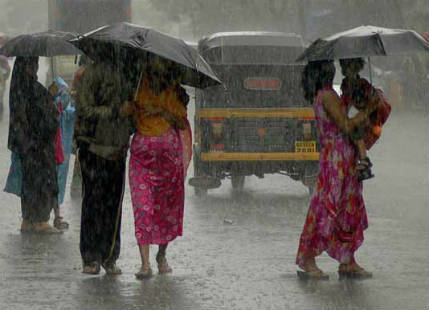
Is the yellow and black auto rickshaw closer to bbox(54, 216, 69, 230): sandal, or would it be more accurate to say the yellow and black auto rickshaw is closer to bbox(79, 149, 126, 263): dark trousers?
bbox(54, 216, 69, 230): sandal

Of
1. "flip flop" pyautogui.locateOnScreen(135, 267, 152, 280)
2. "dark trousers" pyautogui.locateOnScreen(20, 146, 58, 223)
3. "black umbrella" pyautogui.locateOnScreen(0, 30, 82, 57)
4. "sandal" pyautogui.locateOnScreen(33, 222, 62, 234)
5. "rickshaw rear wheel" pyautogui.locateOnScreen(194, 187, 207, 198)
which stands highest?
"black umbrella" pyautogui.locateOnScreen(0, 30, 82, 57)

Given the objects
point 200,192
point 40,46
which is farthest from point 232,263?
point 200,192

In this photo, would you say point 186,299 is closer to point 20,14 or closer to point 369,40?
point 369,40

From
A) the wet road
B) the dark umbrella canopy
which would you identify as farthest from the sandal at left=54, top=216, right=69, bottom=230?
the dark umbrella canopy

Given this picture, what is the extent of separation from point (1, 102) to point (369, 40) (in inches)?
847

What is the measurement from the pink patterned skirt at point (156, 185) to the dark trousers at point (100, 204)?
137 millimetres

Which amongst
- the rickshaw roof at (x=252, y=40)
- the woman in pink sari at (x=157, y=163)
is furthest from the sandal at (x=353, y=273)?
the rickshaw roof at (x=252, y=40)

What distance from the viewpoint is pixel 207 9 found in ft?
159

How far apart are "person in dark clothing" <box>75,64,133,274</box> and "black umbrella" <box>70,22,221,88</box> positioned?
16 cm

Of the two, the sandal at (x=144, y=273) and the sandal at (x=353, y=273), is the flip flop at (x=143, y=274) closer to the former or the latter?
the sandal at (x=144, y=273)

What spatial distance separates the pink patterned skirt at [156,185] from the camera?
8.47 meters

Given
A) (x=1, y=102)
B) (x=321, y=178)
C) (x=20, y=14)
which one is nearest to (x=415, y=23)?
(x=1, y=102)

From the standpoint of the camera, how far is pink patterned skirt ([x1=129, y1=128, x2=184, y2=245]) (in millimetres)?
8469

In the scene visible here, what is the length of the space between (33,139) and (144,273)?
2.72 meters
